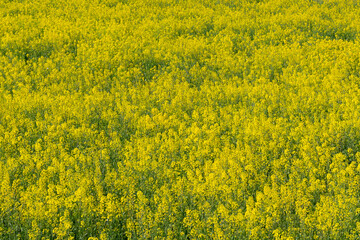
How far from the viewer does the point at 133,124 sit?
6.61m

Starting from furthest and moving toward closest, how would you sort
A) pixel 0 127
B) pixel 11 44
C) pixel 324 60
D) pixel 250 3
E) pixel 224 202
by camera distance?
pixel 250 3, pixel 11 44, pixel 324 60, pixel 0 127, pixel 224 202

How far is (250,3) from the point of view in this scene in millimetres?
16344

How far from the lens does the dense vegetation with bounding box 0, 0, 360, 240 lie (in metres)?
4.11

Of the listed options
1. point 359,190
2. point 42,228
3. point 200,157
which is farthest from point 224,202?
point 42,228

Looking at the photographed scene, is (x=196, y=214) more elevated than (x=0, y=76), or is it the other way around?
(x=196, y=214)

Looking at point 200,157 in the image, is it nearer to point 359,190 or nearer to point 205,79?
point 359,190

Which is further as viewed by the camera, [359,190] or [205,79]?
[205,79]

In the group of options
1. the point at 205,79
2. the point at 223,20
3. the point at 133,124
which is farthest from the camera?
the point at 223,20

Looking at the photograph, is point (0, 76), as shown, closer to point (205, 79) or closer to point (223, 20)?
point (205, 79)

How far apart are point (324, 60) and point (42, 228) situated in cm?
736

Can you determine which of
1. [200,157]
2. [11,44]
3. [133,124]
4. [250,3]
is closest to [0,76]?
[11,44]

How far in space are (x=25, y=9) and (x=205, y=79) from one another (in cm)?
928

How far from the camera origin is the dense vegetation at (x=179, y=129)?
4.11 meters

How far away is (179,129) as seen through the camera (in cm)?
612
